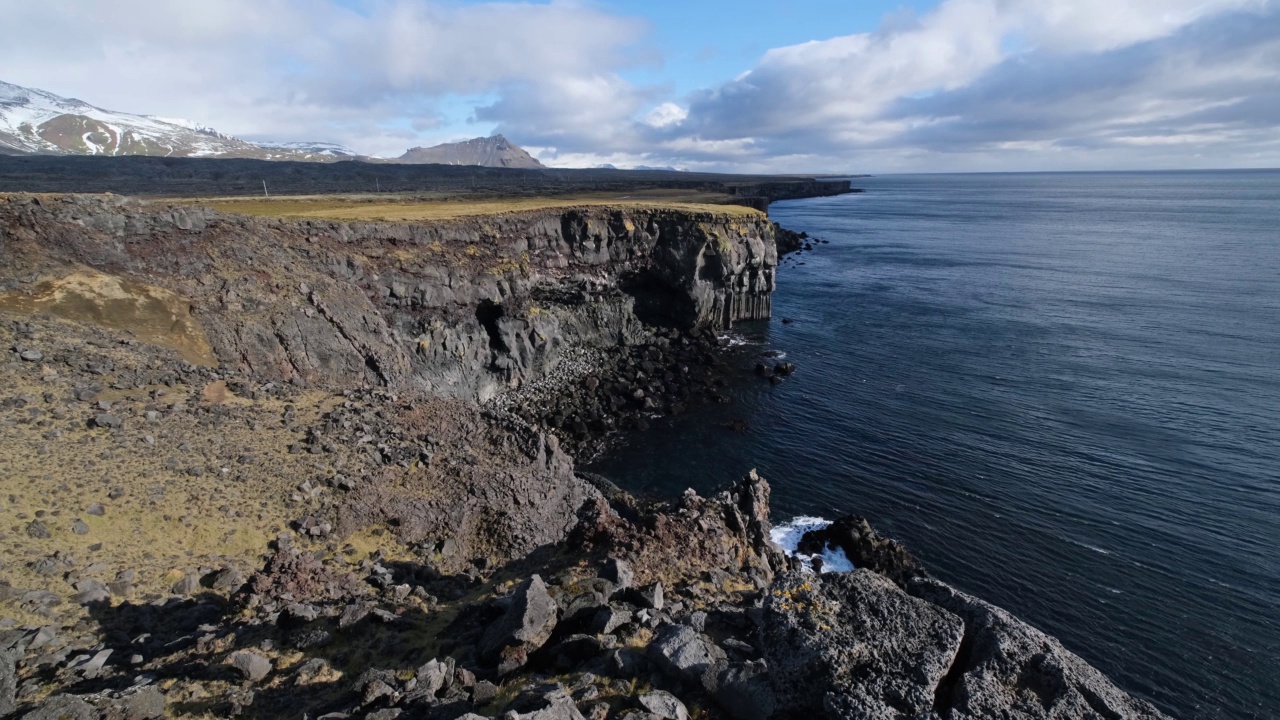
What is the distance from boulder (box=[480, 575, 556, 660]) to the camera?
11.5 meters

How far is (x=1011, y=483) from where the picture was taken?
3569 centimetres

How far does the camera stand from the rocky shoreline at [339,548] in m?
9.39

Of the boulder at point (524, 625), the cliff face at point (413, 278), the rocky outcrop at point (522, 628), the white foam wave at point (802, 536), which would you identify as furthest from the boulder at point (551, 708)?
the cliff face at point (413, 278)

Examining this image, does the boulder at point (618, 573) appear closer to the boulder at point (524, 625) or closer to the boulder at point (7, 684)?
Result: the boulder at point (524, 625)

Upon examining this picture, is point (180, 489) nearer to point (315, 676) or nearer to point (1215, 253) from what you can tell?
point (315, 676)

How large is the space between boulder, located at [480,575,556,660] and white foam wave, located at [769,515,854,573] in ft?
63.0

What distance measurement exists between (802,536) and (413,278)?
33.5 meters

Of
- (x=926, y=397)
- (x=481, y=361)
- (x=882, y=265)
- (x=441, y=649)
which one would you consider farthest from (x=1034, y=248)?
(x=441, y=649)

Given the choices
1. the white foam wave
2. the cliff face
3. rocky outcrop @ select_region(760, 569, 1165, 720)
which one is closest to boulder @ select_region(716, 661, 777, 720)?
rocky outcrop @ select_region(760, 569, 1165, 720)

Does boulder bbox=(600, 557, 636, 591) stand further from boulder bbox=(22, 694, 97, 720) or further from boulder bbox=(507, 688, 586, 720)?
boulder bbox=(22, 694, 97, 720)

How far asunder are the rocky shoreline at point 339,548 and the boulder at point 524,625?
0.06 m

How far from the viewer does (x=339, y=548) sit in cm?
1834

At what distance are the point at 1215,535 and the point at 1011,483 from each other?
9.24 metres

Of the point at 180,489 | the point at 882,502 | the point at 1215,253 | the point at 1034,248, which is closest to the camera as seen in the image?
the point at 180,489
